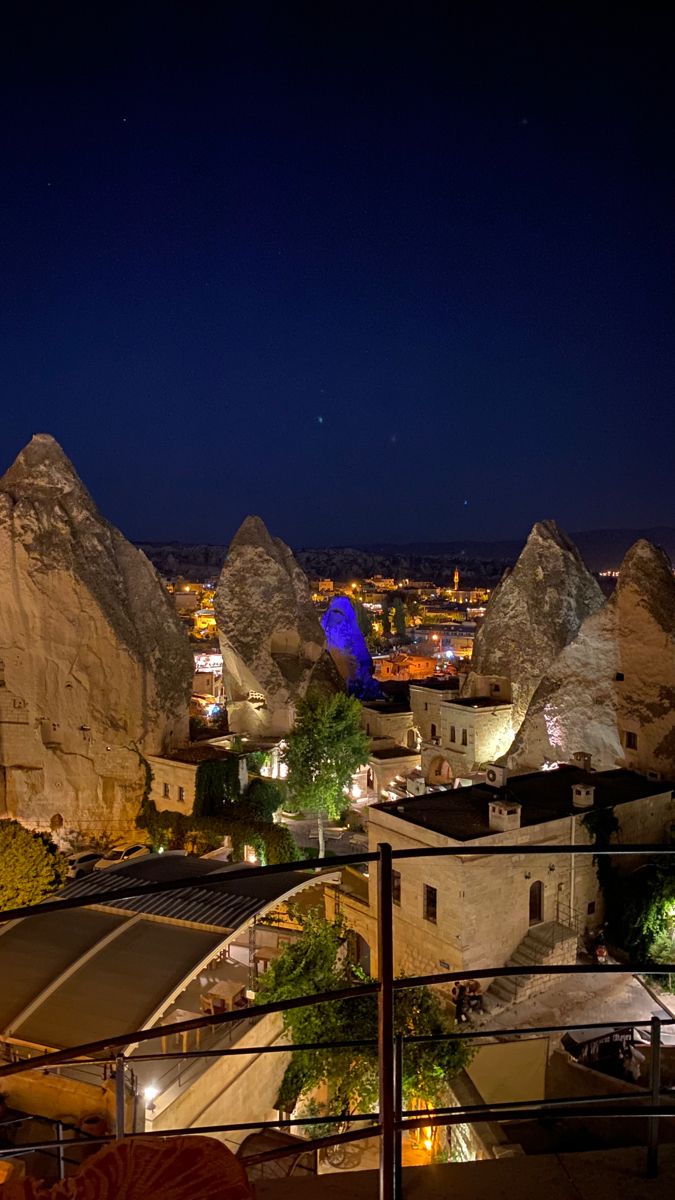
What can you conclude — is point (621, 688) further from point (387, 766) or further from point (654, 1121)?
point (654, 1121)

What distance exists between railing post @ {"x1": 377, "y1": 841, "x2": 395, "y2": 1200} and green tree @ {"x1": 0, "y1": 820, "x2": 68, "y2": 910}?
1720 centimetres

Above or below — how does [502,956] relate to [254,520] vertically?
below

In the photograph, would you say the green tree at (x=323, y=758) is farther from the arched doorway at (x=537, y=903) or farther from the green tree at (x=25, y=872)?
the arched doorway at (x=537, y=903)

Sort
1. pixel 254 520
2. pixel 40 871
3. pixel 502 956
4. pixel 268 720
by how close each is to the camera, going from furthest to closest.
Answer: pixel 254 520 < pixel 268 720 < pixel 40 871 < pixel 502 956

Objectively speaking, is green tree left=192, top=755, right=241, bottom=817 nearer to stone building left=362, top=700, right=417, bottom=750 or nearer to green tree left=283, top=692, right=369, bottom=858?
green tree left=283, top=692, right=369, bottom=858

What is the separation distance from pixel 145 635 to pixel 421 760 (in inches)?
399

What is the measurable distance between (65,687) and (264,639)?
8.38 metres

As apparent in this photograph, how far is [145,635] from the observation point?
2606 centimetres

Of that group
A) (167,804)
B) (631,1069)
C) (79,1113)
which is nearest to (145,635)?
(167,804)

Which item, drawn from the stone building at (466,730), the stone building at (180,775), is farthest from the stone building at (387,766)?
the stone building at (180,775)

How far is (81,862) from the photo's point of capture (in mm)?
21641

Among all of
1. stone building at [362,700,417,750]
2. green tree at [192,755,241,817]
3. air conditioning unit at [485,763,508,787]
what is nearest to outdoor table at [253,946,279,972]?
air conditioning unit at [485,763,508,787]

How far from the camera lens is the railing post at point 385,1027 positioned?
2.05 meters

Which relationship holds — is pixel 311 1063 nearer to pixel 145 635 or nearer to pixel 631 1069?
pixel 631 1069
